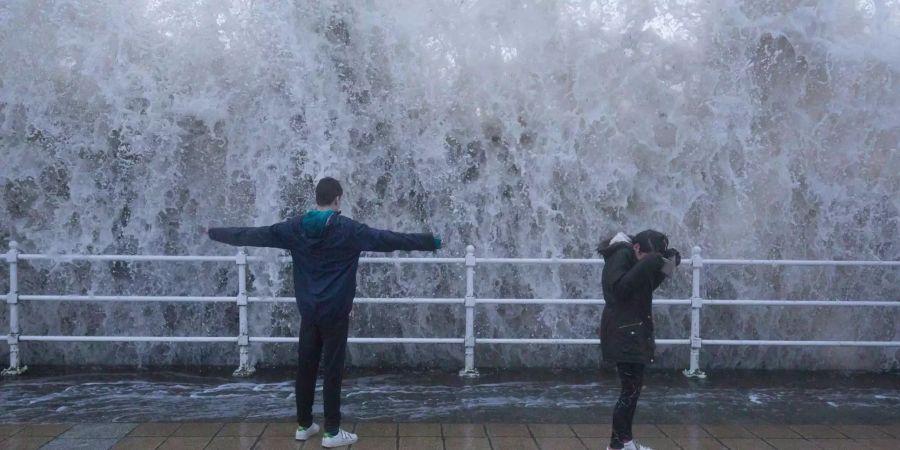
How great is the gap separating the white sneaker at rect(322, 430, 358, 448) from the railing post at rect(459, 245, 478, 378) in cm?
228

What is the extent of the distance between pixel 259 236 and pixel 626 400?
101 inches

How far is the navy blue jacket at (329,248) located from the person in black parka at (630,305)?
1126 mm

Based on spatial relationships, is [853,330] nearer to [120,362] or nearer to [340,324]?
[340,324]

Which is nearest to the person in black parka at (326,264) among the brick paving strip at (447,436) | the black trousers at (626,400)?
the brick paving strip at (447,436)

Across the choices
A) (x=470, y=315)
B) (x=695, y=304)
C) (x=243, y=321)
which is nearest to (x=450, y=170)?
Result: (x=470, y=315)

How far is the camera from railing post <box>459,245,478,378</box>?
275 inches

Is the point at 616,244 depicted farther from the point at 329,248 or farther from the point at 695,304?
the point at 695,304

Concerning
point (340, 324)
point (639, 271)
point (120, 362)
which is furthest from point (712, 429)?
point (120, 362)

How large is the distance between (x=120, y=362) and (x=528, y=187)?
15.9 ft

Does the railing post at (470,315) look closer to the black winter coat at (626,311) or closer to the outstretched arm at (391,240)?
the outstretched arm at (391,240)

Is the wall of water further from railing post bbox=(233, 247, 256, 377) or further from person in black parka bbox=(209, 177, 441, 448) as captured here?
person in black parka bbox=(209, 177, 441, 448)

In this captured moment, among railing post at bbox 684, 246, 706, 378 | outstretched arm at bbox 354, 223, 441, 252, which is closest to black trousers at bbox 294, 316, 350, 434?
outstretched arm at bbox 354, 223, 441, 252

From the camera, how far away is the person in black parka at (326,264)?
471 cm

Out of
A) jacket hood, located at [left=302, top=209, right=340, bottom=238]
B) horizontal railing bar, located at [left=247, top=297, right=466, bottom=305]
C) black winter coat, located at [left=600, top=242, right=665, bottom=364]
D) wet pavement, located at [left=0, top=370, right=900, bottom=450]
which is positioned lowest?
wet pavement, located at [left=0, top=370, right=900, bottom=450]
